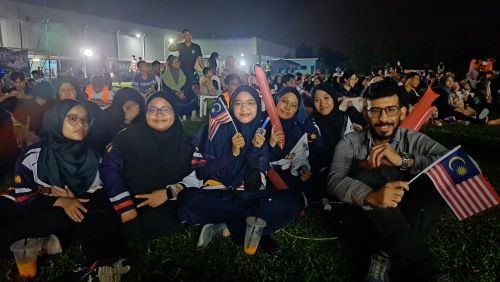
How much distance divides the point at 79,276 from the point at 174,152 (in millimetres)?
1365

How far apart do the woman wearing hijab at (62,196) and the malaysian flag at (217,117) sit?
3.90 feet

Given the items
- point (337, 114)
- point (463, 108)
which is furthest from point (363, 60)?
point (337, 114)

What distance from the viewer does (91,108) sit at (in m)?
4.90

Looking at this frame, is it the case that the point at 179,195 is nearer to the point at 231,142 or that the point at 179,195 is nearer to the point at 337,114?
the point at 231,142

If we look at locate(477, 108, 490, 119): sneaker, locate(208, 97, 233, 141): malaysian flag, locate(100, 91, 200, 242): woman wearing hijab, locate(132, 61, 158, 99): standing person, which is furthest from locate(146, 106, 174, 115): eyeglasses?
locate(477, 108, 490, 119): sneaker

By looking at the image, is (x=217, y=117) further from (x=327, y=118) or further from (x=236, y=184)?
(x=327, y=118)

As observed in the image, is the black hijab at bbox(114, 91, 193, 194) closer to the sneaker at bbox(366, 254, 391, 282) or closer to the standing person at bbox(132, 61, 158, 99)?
the sneaker at bbox(366, 254, 391, 282)

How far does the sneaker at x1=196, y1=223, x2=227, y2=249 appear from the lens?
11.2ft

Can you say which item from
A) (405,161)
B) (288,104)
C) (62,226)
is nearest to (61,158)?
(62,226)

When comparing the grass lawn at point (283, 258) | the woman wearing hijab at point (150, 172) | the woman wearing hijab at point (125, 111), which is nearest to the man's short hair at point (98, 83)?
the woman wearing hijab at point (125, 111)

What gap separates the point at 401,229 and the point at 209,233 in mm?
1704

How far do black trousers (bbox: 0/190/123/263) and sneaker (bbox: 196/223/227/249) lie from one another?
0.74 meters

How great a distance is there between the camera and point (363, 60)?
201 ft

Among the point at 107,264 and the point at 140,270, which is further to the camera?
the point at 140,270
